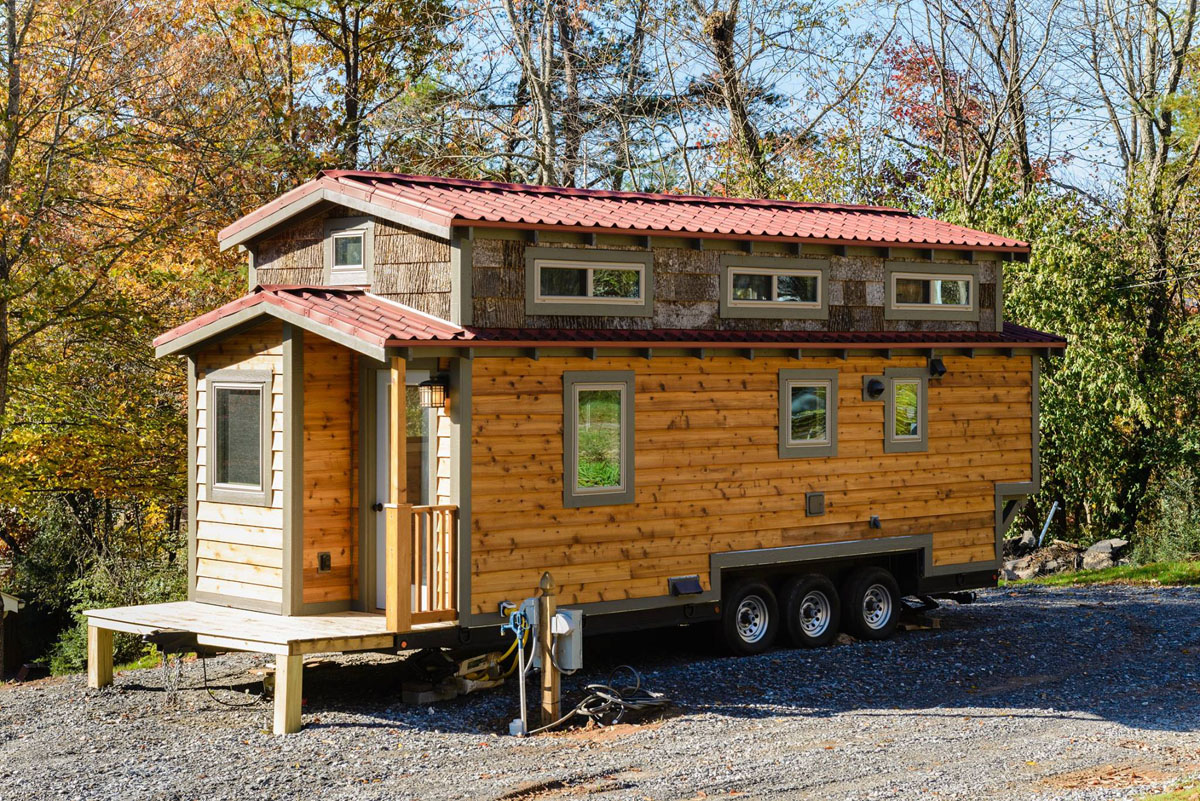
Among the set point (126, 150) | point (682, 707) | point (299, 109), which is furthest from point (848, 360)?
point (299, 109)

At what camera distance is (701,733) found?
9.80 metres

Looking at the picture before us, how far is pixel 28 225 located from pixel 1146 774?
15189 millimetres

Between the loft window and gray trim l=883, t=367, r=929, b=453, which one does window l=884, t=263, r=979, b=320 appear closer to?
gray trim l=883, t=367, r=929, b=453

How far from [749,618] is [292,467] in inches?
182

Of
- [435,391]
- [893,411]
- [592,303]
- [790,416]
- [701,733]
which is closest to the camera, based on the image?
[701,733]

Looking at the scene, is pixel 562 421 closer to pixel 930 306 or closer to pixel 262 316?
pixel 262 316

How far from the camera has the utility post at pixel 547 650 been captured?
1009 centimetres

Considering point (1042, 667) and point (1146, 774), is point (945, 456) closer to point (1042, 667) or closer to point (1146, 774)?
point (1042, 667)

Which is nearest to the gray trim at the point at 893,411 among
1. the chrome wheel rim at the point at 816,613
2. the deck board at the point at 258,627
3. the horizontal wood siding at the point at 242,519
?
the chrome wheel rim at the point at 816,613

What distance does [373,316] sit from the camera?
35.4ft

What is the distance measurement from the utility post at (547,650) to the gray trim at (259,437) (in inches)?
104

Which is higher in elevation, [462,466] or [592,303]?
[592,303]

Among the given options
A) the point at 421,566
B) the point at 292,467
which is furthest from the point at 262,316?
the point at 421,566

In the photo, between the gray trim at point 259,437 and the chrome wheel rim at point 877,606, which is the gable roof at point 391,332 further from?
the chrome wheel rim at point 877,606
